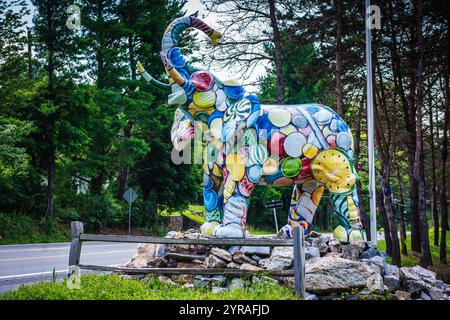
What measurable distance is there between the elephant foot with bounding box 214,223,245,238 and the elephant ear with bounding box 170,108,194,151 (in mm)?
1753

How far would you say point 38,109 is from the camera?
15.9 metres

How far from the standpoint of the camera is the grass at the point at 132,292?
5047mm

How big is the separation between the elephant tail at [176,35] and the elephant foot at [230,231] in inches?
104

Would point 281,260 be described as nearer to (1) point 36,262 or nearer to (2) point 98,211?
(1) point 36,262

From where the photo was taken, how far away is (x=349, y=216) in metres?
7.58

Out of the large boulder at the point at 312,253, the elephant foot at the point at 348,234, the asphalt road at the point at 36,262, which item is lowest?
the asphalt road at the point at 36,262

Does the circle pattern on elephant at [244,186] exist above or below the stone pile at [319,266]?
above

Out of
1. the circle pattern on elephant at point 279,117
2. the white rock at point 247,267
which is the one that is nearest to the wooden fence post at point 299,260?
the white rock at point 247,267

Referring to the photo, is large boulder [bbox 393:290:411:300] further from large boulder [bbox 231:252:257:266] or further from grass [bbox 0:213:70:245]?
grass [bbox 0:213:70:245]

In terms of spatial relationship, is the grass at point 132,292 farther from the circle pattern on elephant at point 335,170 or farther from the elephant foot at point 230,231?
the circle pattern on elephant at point 335,170

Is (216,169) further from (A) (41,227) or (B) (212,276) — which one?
(A) (41,227)

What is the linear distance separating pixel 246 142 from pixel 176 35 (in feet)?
6.63

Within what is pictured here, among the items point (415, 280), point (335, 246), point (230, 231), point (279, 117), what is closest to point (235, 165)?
point (230, 231)
